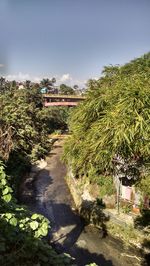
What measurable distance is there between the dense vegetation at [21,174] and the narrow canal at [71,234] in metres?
2.50

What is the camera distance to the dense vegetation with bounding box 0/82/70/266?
446 cm

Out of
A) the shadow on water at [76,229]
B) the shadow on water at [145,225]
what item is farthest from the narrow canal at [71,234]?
the shadow on water at [145,225]

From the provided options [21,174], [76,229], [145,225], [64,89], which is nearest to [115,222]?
[145,225]

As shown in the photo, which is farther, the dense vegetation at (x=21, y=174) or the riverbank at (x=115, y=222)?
the riverbank at (x=115, y=222)

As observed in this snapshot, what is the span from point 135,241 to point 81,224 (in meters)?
3.86

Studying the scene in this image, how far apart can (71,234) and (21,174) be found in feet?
33.9

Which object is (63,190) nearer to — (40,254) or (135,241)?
(135,241)

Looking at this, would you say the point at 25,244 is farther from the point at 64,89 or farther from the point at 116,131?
the point at 64,89

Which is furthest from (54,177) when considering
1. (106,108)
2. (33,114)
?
(106,108)

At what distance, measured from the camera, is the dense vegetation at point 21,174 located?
4.46 metres

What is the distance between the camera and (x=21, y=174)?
25266 millimetres

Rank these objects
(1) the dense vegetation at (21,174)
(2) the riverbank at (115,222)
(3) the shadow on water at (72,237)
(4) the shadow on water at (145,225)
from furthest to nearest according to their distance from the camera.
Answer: (2) the riverbank at (115,222)
(4) the shadow on water at (145,225)
(3) the shadow on water at (72,237)
(1) the dense vegetation at (21,174)

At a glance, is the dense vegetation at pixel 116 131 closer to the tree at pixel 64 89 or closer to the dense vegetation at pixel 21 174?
the dense vegetation at pixel 21 174

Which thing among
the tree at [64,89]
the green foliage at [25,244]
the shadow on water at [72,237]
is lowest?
the shadow on water at [72,237]
